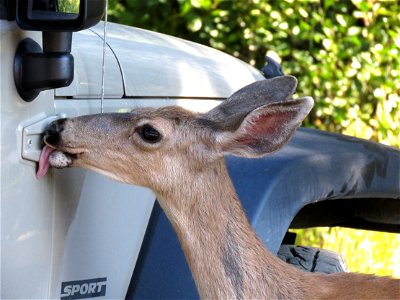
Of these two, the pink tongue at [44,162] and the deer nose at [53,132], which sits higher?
the deer nose at [53,132]

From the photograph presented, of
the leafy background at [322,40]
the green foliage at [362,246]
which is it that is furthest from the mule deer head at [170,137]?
the leafy background at [322,40]

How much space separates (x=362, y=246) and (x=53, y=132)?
14.3 ft

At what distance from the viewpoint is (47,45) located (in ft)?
10.4

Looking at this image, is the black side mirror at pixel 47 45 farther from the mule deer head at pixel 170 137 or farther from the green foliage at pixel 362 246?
the green foliage at pixel 362 246

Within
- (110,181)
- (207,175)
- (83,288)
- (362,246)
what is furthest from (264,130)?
(362,246)

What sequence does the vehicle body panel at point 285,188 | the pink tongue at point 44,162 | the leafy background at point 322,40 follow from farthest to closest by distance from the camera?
the leafy background at point 322,40 < the vehicle body panel at point 285,188 < the pink tongue at point 44,162

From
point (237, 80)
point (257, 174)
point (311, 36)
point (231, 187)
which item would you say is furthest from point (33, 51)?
point (311, 36)

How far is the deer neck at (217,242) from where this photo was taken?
356cm

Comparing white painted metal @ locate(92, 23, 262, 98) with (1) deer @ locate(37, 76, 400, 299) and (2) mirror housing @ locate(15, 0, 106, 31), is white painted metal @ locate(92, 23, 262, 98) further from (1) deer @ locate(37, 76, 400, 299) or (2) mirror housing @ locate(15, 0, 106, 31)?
(2) mirror housing @ locate(15, 0, 106, 31)

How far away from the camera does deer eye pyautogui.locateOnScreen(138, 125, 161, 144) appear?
11.8ft

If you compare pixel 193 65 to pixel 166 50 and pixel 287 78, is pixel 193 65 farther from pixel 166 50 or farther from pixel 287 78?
pixel 287 78

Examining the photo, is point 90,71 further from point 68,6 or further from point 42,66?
point 42,66

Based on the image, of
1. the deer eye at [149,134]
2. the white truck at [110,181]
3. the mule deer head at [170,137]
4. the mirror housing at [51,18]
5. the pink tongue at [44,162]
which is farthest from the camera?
the deer eye at [149,134]

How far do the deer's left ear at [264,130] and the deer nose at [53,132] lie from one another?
1.76 feet
